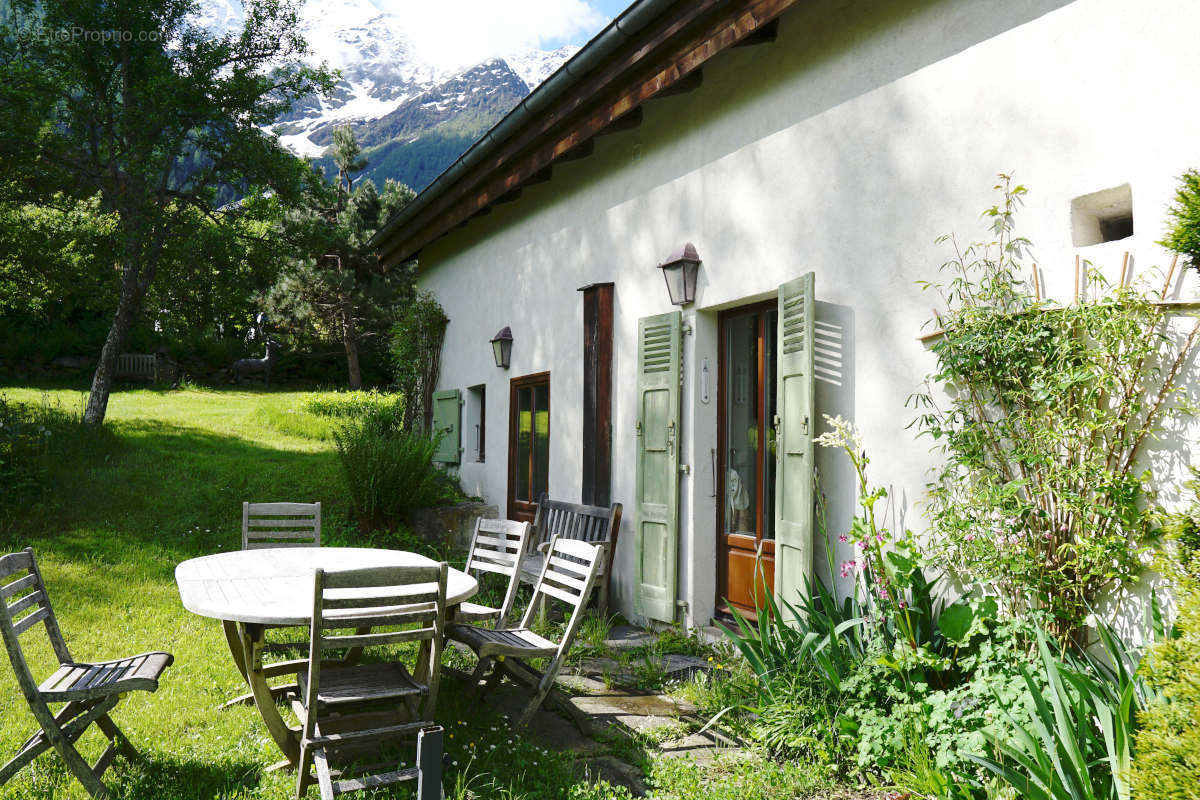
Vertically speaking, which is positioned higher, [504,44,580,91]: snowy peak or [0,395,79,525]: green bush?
[504,44,580,91]: snowy peak

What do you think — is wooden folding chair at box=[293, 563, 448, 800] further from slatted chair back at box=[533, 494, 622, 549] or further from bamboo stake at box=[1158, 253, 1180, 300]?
bamboo stake at box=[1158, 253, 1180, 300]

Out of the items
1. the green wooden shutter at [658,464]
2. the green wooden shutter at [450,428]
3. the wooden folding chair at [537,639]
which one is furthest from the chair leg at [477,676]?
the green wooden shutter at [450,428]

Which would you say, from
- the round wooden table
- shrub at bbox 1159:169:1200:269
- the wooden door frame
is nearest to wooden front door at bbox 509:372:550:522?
the wooden door frame

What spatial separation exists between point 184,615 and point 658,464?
3612mm

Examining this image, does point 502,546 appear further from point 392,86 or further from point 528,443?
point 392,86

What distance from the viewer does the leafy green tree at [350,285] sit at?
2039 centimetres

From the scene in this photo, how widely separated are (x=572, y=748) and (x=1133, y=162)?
329 cm

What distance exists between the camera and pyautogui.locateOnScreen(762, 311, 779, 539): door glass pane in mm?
4883

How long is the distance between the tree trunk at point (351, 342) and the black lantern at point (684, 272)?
16.7 meters

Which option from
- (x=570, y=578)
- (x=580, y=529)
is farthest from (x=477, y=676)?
(x=580, y=529)

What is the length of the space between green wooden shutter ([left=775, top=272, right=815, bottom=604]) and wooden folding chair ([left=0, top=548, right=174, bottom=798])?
298cm

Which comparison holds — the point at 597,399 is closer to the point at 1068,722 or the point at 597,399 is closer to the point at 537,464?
the point at 537,464

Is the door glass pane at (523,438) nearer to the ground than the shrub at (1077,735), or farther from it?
farther from it

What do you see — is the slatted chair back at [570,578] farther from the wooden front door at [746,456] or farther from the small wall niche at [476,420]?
the small wall niche at [476,420]
